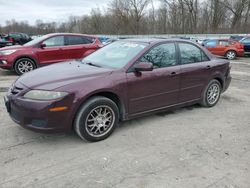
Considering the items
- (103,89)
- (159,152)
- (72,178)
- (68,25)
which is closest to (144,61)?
(103,89)

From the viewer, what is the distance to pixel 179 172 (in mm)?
3037

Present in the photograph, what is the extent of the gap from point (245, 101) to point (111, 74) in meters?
3.92

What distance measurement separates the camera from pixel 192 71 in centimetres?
489

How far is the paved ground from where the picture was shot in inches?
113

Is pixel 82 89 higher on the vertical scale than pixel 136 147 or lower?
higher

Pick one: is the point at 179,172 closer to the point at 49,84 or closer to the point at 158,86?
the point at 158,86

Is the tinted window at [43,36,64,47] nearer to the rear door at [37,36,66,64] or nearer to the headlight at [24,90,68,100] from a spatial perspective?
the rear door at [37,36,66,64]

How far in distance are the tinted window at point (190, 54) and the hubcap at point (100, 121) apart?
1.88 metres

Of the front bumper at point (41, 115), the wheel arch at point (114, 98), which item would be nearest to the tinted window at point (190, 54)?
the wheel arch at point (114, 98)

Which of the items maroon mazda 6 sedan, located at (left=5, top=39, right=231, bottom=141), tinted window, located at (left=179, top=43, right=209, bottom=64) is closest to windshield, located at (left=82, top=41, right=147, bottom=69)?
maroon mazda 6 sedan, located at (left=5, top=39, right=231, bottom=141)

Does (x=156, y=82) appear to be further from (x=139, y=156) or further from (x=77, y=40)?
(x=77, y=40)

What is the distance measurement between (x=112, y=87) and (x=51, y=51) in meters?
5.90

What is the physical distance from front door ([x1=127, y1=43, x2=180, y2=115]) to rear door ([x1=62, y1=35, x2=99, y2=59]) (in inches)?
200

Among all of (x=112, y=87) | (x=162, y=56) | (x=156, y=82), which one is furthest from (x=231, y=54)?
(x=112, y=87)
